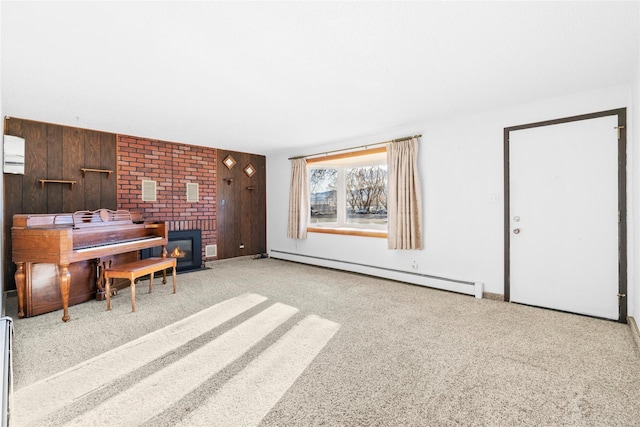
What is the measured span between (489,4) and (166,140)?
4858mm

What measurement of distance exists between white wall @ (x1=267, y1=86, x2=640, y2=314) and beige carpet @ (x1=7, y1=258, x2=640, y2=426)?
573 millimetres

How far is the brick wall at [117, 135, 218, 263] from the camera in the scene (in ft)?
15.3

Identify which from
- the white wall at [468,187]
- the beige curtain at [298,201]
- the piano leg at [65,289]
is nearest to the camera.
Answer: the piano leg at [65,289]

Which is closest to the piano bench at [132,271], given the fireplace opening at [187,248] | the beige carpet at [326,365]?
the beige carpet at [326,365]

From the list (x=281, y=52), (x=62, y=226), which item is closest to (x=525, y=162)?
(x=281, y=52)

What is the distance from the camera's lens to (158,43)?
205 cm

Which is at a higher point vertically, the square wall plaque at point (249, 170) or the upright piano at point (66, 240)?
the square wall plaque at point (249, 170)

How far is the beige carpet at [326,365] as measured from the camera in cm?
157

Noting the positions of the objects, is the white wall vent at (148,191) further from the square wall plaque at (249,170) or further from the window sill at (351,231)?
the window sill at (351,231)

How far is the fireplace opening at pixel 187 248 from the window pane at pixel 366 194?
8.94 ft

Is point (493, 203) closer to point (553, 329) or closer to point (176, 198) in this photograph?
point (553, 329)

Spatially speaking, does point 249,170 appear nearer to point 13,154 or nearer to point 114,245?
point 114,245

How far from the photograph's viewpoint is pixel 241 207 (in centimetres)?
613

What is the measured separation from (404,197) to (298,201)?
7.14 ft
